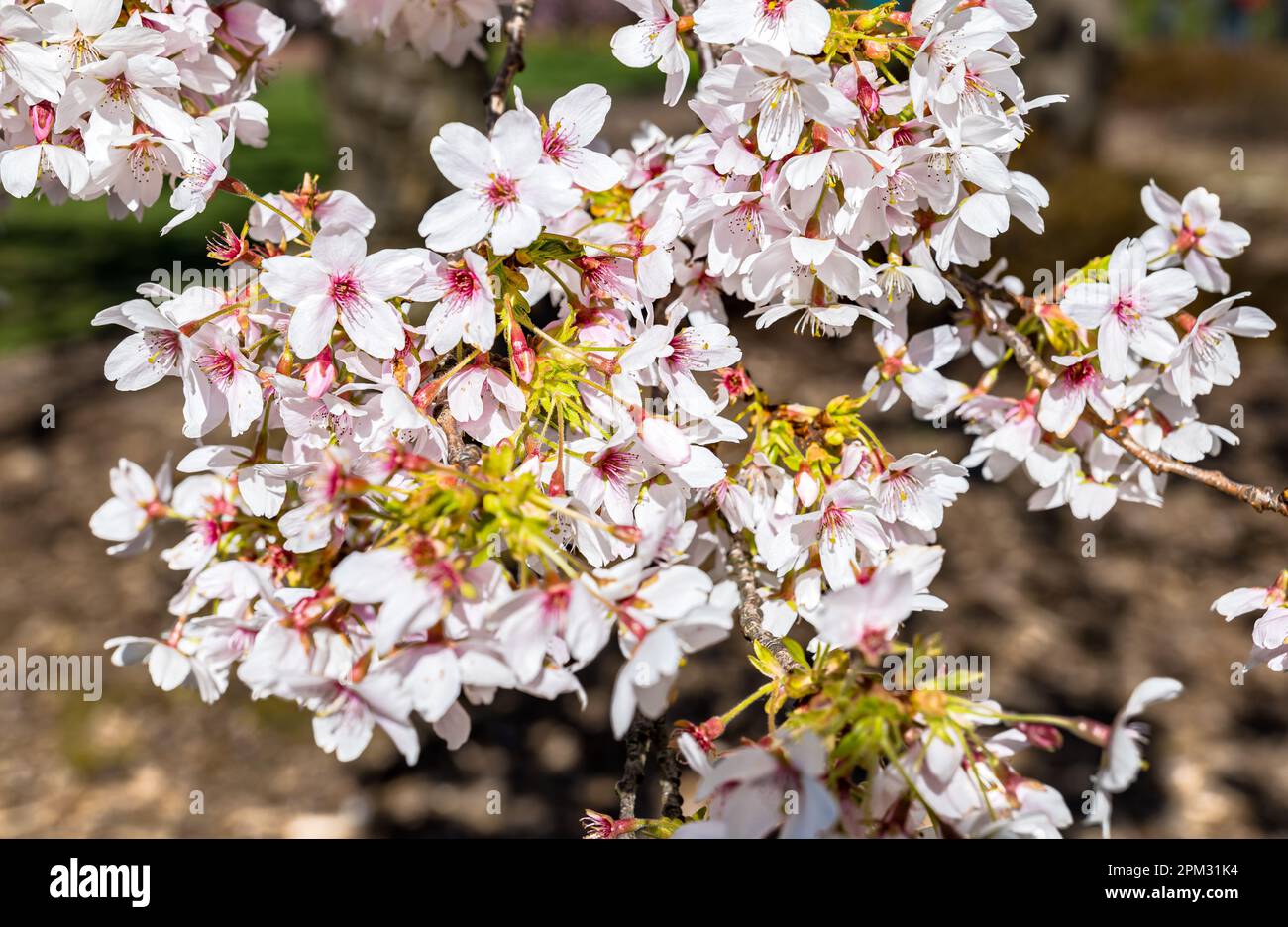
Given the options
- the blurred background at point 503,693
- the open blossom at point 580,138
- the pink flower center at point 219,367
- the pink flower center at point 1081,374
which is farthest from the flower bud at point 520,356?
the blurred background at point 503,693

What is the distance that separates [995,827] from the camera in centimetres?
100

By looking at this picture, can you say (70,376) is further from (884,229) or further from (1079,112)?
(1079,112)

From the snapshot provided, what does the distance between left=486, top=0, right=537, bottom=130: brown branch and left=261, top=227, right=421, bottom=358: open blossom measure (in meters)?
0.55

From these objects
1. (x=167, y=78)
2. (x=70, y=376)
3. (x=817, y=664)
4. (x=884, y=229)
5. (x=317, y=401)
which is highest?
(x=70, y=376)

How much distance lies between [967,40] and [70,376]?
6124 mm

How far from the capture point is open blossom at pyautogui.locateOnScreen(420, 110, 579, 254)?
1.15 metres

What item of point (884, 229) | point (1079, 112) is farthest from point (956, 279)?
point (1079, 112)

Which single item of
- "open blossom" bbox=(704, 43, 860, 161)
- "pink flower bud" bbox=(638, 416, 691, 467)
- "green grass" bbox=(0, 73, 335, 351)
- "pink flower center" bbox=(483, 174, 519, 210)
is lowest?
"pink flower bud" bbox=(638, 416, 691, 467)

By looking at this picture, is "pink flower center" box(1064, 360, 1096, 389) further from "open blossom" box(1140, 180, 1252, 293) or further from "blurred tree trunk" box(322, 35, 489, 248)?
"blurred tree trunk" box(322, 35, 489, 248)

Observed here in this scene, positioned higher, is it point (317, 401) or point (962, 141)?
point (962, 141)

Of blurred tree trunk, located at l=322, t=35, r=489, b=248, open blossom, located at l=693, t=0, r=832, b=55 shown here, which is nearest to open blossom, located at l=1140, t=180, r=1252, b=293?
open blossom, located at l=693, t=0, r=832, b=55
